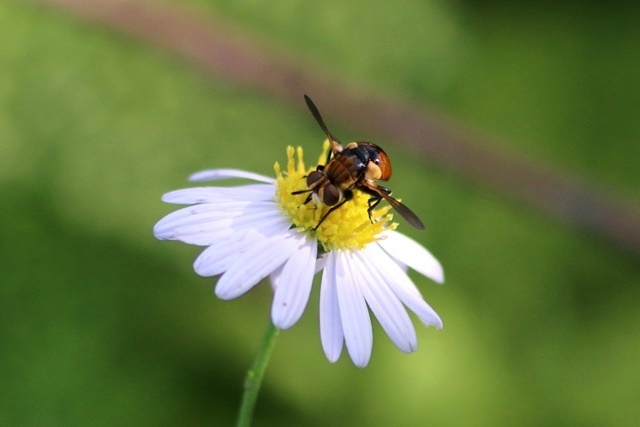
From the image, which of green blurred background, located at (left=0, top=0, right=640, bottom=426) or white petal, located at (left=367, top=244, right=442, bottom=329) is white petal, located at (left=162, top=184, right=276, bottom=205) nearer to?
white petal, located at (left=367, top=244, right=442, bottom=329)

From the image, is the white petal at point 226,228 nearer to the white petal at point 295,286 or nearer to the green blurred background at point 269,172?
the white petal at point 295,286

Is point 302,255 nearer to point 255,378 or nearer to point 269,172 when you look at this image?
point 255,378

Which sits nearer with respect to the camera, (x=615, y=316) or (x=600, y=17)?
(x=615, y=316)

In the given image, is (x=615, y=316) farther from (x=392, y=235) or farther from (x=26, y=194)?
(x=26, y=194)

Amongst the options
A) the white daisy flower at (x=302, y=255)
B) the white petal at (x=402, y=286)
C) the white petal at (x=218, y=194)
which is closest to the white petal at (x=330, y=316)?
the white daisy flower at (x=302, y=255)

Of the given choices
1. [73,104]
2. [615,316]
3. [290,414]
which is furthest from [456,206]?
[73,104]

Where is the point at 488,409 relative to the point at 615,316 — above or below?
below

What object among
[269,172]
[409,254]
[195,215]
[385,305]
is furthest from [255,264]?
[269,172]

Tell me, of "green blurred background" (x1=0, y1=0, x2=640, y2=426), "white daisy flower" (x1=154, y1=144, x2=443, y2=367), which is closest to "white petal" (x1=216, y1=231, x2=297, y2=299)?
"white daisy flower" (x1=154, y1=144, x2=443, y2=367)
